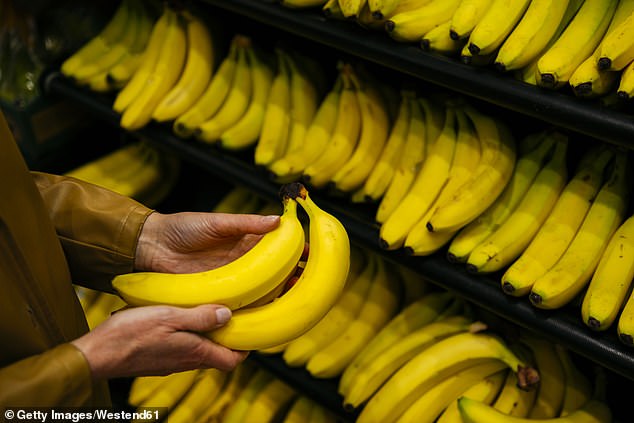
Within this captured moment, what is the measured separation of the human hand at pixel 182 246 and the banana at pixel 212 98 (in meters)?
0.73

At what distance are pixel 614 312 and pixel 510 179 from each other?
1.28ft

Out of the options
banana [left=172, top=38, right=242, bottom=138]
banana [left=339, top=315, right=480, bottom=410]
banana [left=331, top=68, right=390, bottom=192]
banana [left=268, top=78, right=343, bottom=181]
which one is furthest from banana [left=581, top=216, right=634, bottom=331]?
banana [left=172, top=38, right=242, bottom=138]

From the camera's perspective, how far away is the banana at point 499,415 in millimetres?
1644

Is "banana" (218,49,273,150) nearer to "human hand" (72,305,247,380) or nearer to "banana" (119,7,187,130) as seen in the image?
"banana" (119,7,187,130)

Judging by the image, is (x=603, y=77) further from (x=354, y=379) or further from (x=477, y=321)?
(x=354, y=379)

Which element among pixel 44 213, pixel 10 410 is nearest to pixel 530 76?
pixel 44 213

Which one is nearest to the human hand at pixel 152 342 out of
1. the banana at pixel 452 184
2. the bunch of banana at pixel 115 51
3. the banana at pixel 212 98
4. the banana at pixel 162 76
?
the banana at pixel 452 184

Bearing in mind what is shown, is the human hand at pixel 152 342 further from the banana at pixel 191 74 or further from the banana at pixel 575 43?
the banana at pixel 191 74

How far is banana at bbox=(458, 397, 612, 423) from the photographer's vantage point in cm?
164

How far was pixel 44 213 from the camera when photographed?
50.7 inches

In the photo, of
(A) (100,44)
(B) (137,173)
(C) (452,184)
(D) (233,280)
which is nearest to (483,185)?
(C) (452,184)

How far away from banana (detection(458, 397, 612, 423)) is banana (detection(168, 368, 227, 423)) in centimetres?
84

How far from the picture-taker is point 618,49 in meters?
1.39

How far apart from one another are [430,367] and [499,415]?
203 mm
